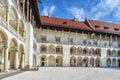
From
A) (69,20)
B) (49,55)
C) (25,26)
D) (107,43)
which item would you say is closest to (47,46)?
(49,55)

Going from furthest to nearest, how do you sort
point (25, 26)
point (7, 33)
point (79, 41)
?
point (79, 41) < point (25, 26) < point (7, 33)

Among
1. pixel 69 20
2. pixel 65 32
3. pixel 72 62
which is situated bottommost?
pixel 72 62

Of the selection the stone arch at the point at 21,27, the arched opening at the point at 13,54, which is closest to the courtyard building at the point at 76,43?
the stone arch at the point at 21,27

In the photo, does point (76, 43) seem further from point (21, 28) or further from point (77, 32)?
point (21, 28)

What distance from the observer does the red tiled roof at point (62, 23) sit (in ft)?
178

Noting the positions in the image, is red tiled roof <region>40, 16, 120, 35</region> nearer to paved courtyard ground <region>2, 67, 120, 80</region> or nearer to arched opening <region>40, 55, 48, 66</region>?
arched opening <region>40, 55, 48, 66</region>

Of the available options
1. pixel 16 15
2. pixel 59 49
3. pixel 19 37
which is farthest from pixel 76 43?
pixel 16 15

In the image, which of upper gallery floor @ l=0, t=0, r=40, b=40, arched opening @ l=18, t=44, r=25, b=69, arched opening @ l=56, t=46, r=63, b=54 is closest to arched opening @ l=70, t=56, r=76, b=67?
arched opening @ l=56, t=46, r=63, b=54

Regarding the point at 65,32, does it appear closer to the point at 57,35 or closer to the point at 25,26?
the point at 57,35

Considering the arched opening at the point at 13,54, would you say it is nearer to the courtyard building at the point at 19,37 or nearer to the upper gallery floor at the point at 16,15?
the courtyard building at the point at 19,37

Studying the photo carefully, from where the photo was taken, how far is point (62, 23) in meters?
56.5

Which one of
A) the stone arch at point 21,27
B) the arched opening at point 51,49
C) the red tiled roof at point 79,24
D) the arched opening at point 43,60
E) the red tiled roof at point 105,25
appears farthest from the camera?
the red tiled roof at point 105,25

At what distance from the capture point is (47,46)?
52.4 meters

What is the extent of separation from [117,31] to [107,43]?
614cm
